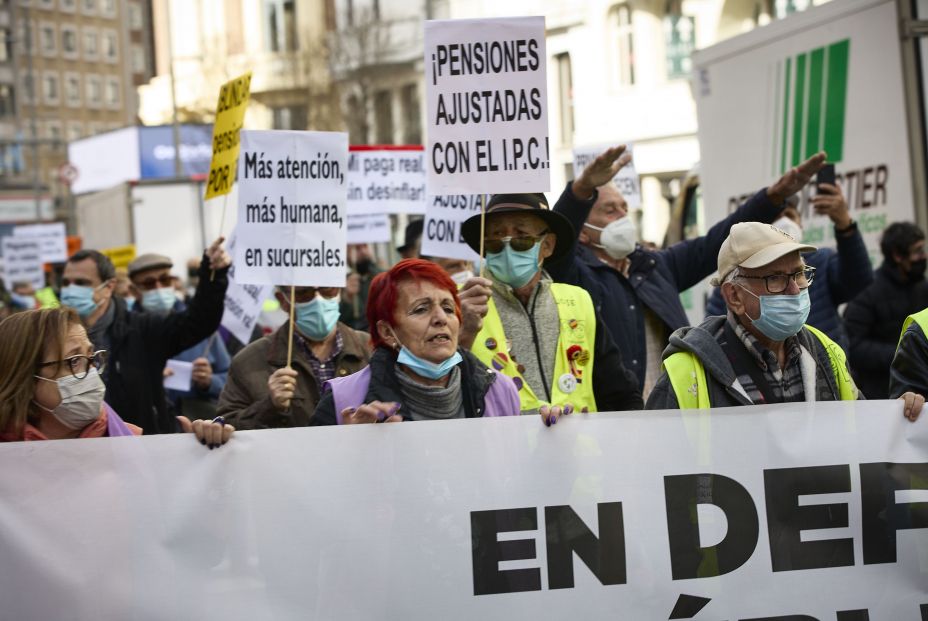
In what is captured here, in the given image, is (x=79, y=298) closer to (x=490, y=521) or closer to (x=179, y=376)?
(x=179, y=376)

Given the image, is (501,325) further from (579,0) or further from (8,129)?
(8,129)

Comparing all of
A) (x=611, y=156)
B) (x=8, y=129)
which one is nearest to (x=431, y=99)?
(x=611, y=156)

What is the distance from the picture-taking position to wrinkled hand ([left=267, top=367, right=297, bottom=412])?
5.63 m

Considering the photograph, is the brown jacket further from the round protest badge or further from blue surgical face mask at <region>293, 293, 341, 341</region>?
the round protest badge

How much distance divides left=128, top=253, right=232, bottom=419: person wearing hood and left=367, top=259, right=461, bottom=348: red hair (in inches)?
106

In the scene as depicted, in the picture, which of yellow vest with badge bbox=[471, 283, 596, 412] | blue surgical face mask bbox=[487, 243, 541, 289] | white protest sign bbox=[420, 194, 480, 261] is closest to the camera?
yellow vest with badge bbox=[471, 283, 596, 412]

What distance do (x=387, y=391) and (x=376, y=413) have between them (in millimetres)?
198

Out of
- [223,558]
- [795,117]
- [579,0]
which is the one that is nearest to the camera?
[223,558]

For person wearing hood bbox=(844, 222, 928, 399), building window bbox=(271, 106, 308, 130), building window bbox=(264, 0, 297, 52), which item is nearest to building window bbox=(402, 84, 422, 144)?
building window bbox=(271, 106, 308, 130)

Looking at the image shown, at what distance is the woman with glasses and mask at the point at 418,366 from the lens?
4777mm

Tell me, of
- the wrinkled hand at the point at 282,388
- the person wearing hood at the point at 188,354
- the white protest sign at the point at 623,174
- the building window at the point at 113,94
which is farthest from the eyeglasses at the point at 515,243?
the building window at the point at 113,94

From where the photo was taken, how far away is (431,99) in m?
5.74

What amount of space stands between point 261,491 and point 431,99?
191cm

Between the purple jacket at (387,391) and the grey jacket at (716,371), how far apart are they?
20.2 inches
